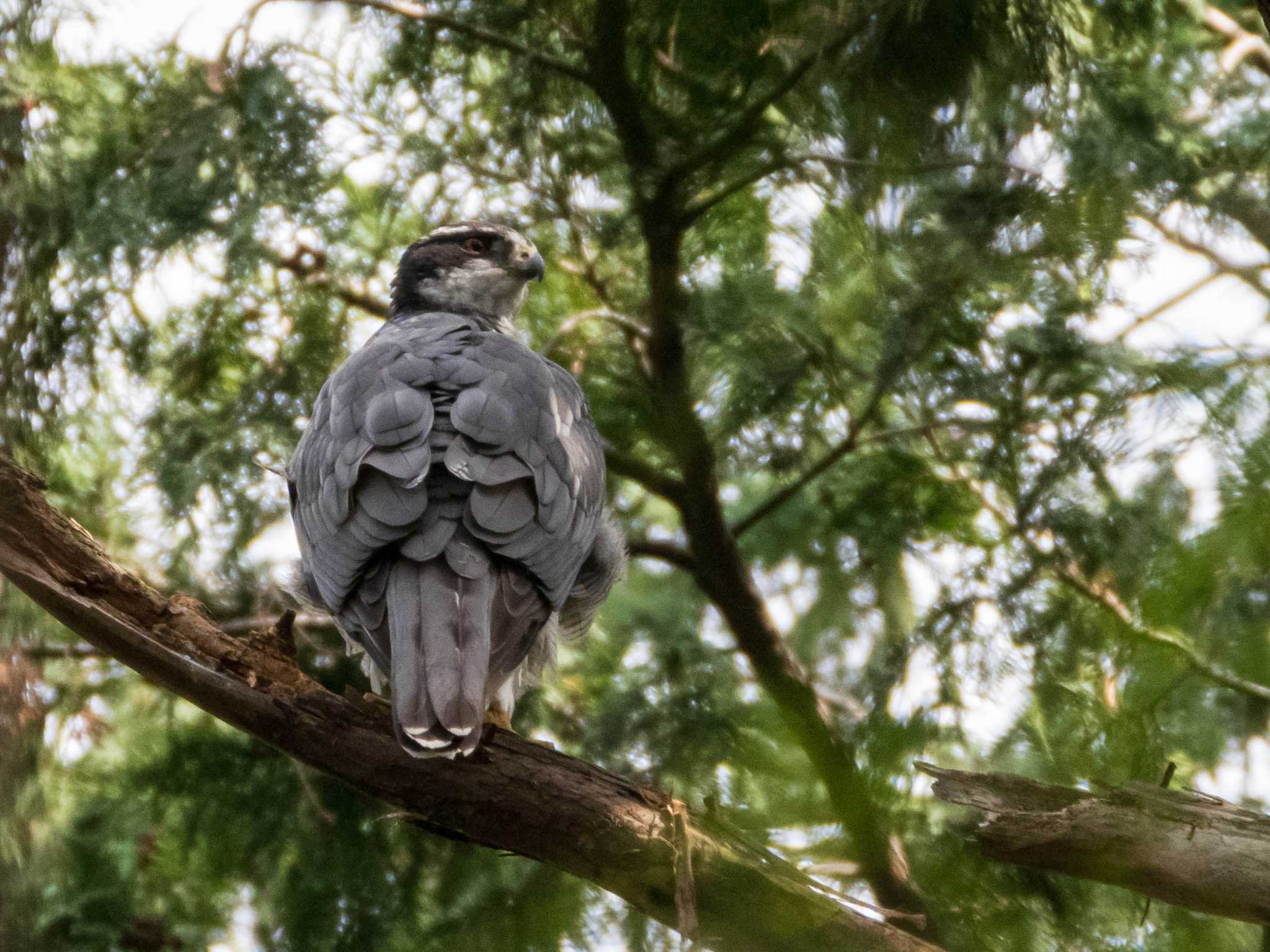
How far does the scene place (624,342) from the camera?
472 centimetres

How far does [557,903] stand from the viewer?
10.5ft

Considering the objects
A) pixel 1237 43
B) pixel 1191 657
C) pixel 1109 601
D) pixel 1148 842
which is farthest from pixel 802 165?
pixel 1237 43

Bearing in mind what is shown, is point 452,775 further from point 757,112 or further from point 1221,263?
→ point 1221,263

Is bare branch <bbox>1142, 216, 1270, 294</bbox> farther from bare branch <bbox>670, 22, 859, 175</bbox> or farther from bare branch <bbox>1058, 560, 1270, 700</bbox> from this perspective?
bare branch <bbox>1058, 560, 1270, 700</bbox>

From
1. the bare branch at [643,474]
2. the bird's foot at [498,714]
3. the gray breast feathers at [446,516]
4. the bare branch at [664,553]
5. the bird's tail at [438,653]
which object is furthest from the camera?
the bare branch at [664,553]

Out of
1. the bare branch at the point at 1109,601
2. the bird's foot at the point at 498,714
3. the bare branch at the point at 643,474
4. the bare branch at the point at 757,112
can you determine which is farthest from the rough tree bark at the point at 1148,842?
the bare branch at the point at 643,474

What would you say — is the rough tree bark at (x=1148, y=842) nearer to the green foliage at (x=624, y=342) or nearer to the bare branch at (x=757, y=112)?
the green foliage at (x=624, y=342)

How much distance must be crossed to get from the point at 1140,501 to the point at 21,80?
3925 mm

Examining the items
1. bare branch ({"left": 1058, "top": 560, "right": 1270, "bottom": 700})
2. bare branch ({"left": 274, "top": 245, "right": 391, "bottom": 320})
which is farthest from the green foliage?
bare branch ({"left": 1058, "top": 560, "right": 1270, "bottom": 700})

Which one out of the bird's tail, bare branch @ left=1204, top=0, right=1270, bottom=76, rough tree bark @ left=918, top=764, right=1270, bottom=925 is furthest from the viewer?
bare branch @ left=1204, top=0, right=1270, bottom=76

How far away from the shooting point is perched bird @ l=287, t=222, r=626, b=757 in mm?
2775

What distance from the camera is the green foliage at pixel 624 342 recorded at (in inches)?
129

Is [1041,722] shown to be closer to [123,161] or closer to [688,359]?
[688,359]

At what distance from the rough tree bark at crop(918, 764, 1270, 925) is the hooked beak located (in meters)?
2.85
